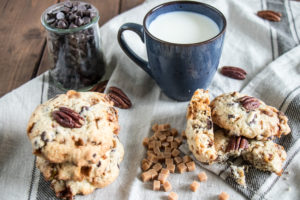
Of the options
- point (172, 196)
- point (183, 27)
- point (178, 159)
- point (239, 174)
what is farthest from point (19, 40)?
point (239, 174)

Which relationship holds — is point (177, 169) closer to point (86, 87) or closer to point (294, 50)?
point (86, 87)

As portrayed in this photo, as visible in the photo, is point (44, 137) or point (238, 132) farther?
point (238, 132)

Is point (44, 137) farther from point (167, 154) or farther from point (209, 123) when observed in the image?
point (209, 123)

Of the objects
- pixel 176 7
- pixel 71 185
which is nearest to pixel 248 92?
pixel 176 7

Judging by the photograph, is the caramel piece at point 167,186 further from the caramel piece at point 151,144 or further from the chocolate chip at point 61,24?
the chocolate chip at point 61,24

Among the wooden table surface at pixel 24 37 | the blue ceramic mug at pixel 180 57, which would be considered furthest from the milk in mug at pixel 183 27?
the wooden table surface at pixel 24 37
